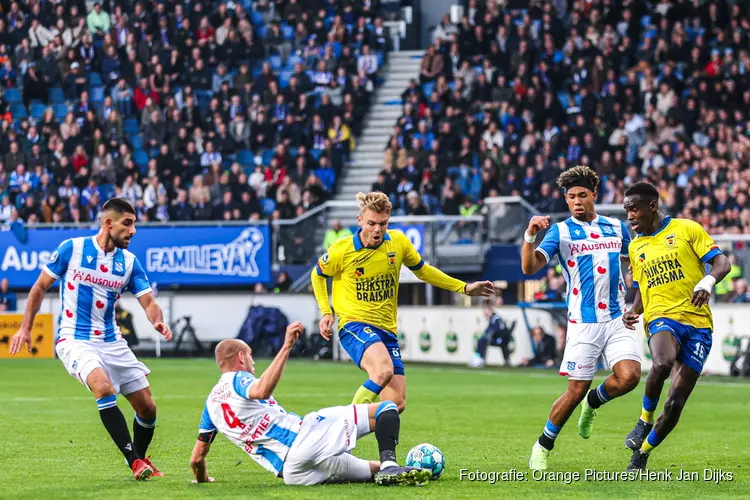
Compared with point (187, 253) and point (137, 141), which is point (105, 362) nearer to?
point (187, 253)

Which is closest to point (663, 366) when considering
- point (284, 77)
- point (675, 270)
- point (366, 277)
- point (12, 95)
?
point (675, 270)

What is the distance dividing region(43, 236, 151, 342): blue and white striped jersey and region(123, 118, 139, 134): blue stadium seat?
26.7m

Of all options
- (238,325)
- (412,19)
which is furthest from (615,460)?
(412,19)

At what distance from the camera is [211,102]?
120ft

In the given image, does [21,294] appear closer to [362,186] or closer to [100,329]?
[362,186]

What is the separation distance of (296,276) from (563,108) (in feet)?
24.4

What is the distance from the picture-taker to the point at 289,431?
9711 millimetres

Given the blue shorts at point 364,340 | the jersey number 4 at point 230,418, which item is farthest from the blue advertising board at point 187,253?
the jersey number 4 at point 230,418

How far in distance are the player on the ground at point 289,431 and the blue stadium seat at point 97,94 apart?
1168 inches

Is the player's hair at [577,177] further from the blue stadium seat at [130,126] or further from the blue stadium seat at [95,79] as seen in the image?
the blue stadium seat at [95,79]

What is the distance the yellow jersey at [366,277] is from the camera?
37.6 ft

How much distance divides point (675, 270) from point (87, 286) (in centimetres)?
467

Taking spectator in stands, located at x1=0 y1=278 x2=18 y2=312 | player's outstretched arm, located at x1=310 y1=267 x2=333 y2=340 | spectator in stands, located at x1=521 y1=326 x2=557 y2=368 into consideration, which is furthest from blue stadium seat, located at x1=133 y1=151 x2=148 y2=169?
player's outstretched arm, located at x1=310 y1=267 x2=333 y2=340

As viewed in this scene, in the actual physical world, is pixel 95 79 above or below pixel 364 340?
above
